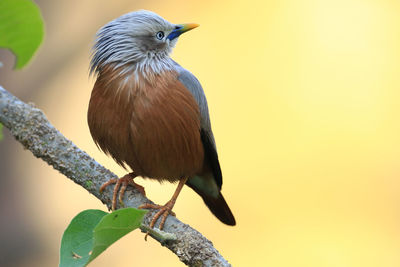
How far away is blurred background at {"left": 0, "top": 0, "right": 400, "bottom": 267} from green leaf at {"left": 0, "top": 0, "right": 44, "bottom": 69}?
4727 mm

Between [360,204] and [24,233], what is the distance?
166 inches

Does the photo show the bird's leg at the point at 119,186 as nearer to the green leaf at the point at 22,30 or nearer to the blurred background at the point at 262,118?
the green leaf at the point at 22,30

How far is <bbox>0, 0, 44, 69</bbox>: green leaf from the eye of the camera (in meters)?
2.34

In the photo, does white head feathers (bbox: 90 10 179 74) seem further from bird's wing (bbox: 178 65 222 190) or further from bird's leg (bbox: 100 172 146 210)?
bird's leg (bbox: 100 172 146 210)

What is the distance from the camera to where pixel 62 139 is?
10.6ft

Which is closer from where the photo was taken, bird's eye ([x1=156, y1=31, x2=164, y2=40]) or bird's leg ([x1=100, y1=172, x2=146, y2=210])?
bird's leg ([x1=100, y1=172, x2=146, y2=210])

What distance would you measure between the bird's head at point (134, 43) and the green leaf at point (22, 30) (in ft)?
4.79

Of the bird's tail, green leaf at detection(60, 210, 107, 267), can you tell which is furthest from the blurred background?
green leaf at detection(60, 210, 107, 267)

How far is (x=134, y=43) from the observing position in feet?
13.2

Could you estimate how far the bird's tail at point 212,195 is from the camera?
14.9ft

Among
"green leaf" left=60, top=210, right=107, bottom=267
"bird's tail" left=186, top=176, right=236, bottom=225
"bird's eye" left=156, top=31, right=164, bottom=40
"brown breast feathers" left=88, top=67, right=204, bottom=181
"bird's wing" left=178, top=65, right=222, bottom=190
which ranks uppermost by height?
"bird's eye" left=156, top=31, right=164, bottom=40

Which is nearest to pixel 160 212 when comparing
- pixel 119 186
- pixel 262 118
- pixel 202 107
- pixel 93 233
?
pixel 119 186

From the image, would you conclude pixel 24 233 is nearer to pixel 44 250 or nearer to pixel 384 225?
pixel 44 250

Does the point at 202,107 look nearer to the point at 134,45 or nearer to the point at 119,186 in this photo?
the point at 134,45
